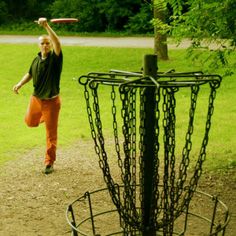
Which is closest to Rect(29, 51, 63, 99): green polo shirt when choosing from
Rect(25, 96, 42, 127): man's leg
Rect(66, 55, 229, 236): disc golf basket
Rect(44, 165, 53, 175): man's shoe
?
Rect(25, 96, 42, 127): man's leg

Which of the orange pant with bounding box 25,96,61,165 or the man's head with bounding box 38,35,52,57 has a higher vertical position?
the man's head with bounding box 38,35,52,57

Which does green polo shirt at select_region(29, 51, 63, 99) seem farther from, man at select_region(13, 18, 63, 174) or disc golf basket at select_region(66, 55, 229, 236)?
disc golf basket at select_region(66, 55, 229, 236)

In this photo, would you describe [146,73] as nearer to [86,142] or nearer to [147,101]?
[147,101]

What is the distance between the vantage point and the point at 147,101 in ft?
12.2

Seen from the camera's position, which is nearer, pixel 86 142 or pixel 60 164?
pixel 60 164

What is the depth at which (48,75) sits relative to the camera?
701cm

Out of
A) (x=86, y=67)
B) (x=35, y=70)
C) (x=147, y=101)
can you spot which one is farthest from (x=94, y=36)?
(x=147, y=101)

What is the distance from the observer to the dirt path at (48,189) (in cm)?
567

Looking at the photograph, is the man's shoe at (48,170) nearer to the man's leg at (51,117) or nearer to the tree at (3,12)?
the man's leg at (51,117)

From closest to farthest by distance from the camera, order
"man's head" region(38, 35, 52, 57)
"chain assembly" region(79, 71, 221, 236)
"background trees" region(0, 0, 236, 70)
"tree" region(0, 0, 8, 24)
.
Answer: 1. "chain assembly" region(79, 71, 221, 236)
2. "man's head" region(38, 35, 52, 57)
3. "background trees" region(0, 0, 236, 70)
4. "tree" region(0, 0, 8, 24)

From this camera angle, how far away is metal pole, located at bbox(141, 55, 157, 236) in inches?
146

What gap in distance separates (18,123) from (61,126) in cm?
86

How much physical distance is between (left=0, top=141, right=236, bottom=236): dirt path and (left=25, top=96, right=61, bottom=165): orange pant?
1.28ft

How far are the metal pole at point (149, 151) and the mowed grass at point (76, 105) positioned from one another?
742mm
